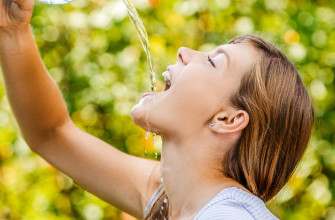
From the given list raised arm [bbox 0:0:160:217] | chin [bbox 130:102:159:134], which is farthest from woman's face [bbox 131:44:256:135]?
raised arm [bbox 0:0:160:217]

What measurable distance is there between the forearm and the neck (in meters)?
0.56

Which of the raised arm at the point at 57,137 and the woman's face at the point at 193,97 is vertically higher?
the woman's face at the point at 193,97

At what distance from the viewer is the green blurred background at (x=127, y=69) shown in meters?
3.67

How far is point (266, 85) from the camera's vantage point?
7.39 ft

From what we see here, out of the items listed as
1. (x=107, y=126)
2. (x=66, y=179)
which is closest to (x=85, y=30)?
(x=107, y=126)

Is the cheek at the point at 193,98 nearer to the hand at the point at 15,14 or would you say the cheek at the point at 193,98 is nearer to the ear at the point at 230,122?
the ear at the point at 230,122

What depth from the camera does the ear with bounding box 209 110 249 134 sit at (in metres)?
2.23

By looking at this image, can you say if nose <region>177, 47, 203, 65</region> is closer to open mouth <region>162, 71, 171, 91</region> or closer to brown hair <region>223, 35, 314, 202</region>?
open mouth <region>162, 71, 171, 91</region>

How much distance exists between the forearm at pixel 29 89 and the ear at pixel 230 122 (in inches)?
26.8

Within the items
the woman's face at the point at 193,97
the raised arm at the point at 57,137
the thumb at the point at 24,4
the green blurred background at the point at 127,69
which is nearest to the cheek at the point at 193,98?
the woman's face at the point at 193,97

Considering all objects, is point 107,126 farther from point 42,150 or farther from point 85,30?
point 42,150

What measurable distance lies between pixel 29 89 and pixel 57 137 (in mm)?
219

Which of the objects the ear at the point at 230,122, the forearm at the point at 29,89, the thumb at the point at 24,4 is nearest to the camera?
the ear at the point at 230,122

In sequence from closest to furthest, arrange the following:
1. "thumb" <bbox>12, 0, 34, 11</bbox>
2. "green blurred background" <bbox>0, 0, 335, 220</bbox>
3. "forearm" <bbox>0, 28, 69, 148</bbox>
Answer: "thumb" <bbox>12, 0, 34, 11</bbox> < "forearm" <bbox>0, 28, 69, 148</bbox> < "green blurred background" <bbox>0, 0, 335, 220</bbox>
